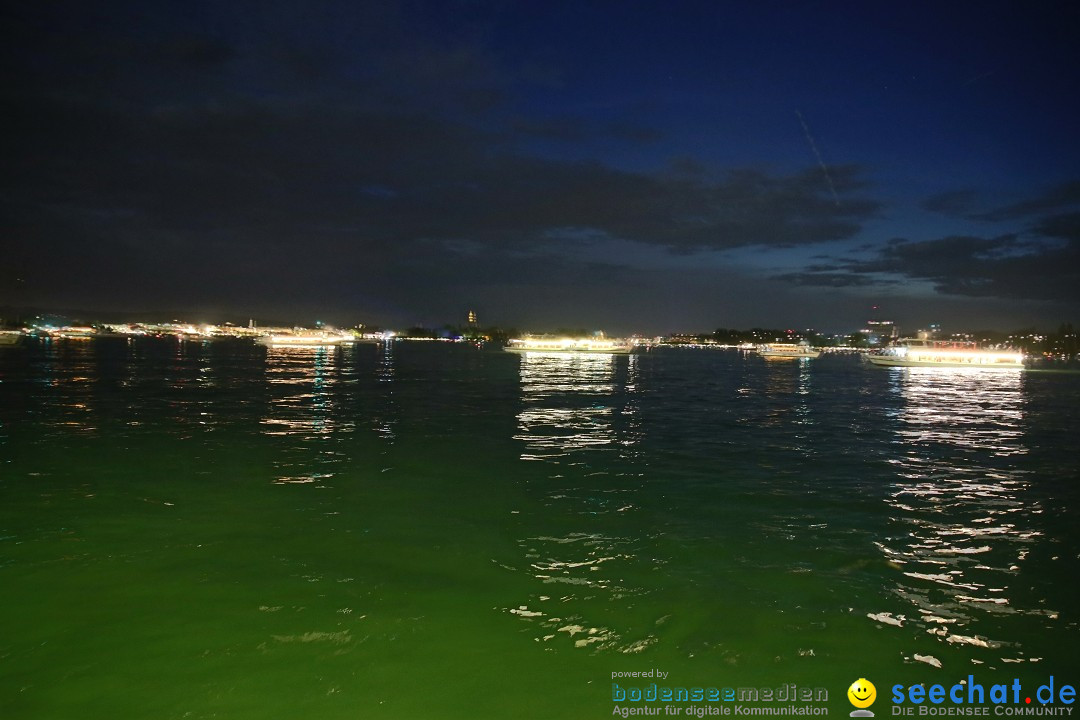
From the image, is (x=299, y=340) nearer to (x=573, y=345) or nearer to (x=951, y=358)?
(x=573, y=345)

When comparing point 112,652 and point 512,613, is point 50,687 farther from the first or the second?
point 512,613

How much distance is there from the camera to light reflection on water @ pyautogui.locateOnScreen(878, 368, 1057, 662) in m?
7.77

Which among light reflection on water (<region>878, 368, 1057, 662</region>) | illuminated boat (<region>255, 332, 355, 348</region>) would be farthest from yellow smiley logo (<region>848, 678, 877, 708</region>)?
illuminated boat (<region>255, 332, 355, 348</region>)

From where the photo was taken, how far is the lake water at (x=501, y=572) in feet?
20.0

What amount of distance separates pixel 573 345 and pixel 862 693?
159 m

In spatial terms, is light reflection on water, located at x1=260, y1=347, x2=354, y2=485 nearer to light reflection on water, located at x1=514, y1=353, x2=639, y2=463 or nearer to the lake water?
the lake water

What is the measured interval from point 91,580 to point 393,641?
4503 millimetres

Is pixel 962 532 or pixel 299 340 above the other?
pixel 299 340

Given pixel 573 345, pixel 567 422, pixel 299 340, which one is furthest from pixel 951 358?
pixel 299 340

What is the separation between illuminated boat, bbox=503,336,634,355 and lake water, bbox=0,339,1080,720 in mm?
136512

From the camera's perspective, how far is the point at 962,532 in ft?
37.2

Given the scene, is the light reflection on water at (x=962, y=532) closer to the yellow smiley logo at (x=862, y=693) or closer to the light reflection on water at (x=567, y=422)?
the yellow smiley logo at (x=862, y=693)

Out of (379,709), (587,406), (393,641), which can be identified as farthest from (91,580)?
(587,406)

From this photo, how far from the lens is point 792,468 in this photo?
677 inches
